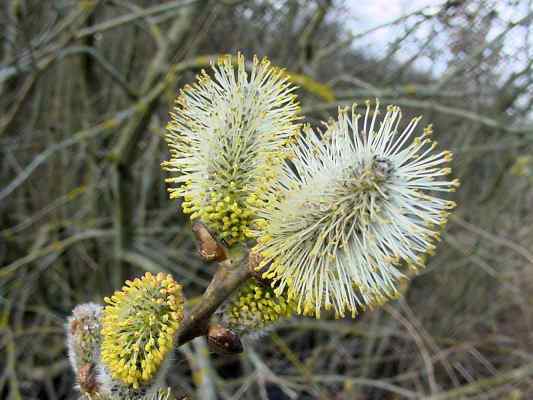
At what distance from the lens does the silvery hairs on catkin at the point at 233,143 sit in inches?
41.4

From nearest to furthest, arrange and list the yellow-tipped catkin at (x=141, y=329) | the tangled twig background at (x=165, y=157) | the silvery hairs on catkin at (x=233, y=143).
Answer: the yellow-tipped catkin at (x=141, y=329)
the silvery hairs on catkin at (x=233, y=143)
the tangled twig background at (x=165, y=157)

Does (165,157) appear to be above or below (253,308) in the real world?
above

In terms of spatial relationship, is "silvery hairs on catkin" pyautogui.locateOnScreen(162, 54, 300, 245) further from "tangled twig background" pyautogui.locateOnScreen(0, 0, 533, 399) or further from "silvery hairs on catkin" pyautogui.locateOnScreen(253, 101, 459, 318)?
"tangled twig background" pyautogui.locateOnScreen(0, 0, 533, 399)

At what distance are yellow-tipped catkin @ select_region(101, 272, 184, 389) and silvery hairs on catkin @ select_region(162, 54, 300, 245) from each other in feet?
0.58

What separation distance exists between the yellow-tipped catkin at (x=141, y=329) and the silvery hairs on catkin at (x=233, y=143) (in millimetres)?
178

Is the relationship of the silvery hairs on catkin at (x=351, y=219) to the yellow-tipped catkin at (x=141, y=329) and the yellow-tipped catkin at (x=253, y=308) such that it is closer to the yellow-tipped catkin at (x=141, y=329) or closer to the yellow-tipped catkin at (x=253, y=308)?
the yellow-tipped catkin at (x=253, y=308)

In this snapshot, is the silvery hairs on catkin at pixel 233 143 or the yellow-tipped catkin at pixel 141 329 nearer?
the yellow-tipped catkin at pixel 141 329

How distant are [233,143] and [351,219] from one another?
0.31 metres

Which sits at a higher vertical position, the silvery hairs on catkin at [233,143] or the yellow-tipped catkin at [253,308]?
the silvery hairs on catkin at [233,143]

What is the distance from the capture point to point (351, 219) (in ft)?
3.25

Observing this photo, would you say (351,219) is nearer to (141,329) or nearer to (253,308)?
(253,308)

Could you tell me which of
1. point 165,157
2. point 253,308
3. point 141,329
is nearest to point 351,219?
point 253,308

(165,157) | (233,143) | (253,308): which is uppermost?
(165,157)

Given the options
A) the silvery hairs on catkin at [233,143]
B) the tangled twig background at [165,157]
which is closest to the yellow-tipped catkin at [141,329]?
the silvery hairs on catkin at [233,143]
